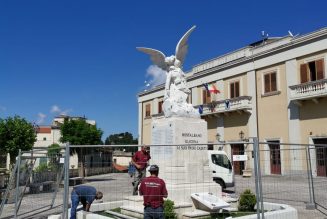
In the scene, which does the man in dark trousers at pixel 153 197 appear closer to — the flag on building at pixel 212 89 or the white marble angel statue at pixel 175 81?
the white marble angel statue at pixel 175 81

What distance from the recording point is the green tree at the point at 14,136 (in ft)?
86.4

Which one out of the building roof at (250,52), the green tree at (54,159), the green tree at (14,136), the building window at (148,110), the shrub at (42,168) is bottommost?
the shrub at (42,168)

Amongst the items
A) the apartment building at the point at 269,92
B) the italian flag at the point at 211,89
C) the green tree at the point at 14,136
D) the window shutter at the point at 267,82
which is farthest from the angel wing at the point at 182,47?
the italian flag at the point at 211,89

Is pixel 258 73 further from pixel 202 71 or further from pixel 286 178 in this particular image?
pixel 286 178

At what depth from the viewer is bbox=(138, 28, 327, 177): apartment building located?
25.8 metres

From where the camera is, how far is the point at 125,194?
1255cm

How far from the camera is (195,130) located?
35.8 ft

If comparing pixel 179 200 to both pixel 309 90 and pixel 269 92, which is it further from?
pixel 269 92

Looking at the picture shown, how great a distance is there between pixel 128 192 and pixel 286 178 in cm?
527

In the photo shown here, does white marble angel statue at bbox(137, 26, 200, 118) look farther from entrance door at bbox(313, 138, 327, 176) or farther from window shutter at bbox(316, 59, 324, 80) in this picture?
window shutter at bbox(316, 59, 324, 80)

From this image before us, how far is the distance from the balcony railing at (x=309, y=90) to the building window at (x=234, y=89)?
5.62m

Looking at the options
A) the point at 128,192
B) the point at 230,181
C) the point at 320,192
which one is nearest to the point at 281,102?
the point at 230,181

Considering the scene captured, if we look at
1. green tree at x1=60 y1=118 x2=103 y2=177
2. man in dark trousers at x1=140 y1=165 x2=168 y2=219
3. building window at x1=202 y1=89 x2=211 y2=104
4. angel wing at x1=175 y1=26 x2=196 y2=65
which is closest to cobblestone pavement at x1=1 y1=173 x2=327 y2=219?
man in dark trousers at x1=140 y1=165 x2=168 y2=219

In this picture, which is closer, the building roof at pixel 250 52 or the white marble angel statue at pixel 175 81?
the white marble angel statue at pixel 175 81
